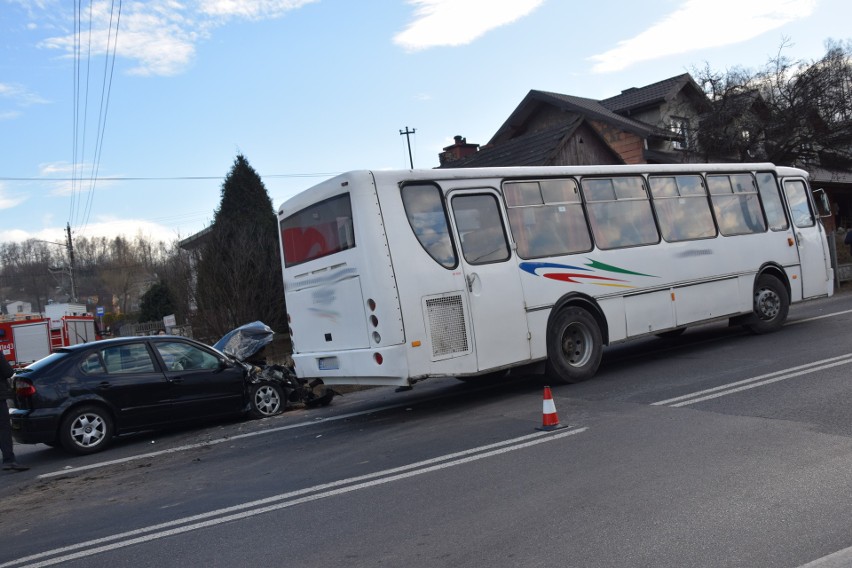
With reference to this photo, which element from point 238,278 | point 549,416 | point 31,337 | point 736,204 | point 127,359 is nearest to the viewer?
point 549,416

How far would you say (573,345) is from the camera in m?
11.0

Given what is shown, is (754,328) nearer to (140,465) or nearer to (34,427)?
(140,465)

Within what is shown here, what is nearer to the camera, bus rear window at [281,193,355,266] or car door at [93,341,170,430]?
bus rear window at [281,193,355,266]

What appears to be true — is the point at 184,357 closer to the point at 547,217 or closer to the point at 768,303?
the point at 547,217

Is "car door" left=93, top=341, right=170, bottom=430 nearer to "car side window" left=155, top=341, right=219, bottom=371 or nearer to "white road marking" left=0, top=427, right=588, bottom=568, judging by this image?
"car side window" left=155, top=341, right=219, bottom=371

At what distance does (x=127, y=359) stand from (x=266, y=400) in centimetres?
213

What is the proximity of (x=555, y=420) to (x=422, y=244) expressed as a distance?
2.82 metres

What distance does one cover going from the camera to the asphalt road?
4762mm

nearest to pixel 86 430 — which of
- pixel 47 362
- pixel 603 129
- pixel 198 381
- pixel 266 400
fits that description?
pixel 47 362

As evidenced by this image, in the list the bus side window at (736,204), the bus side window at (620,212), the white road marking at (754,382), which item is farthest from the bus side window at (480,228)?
the bus side window at (736,204)

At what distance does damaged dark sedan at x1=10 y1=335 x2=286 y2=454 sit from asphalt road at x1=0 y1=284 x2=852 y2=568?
1.37ft

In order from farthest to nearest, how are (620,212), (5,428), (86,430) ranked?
(620,212) → (86,430) → (5,428)

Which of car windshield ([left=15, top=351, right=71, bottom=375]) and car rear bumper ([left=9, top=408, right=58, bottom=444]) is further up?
car windshield ([left=15, top=351, right=71, bottom=375])

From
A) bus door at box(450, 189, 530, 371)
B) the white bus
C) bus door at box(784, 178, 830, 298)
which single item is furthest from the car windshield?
bus door at box(784, 178, 830, 298)
